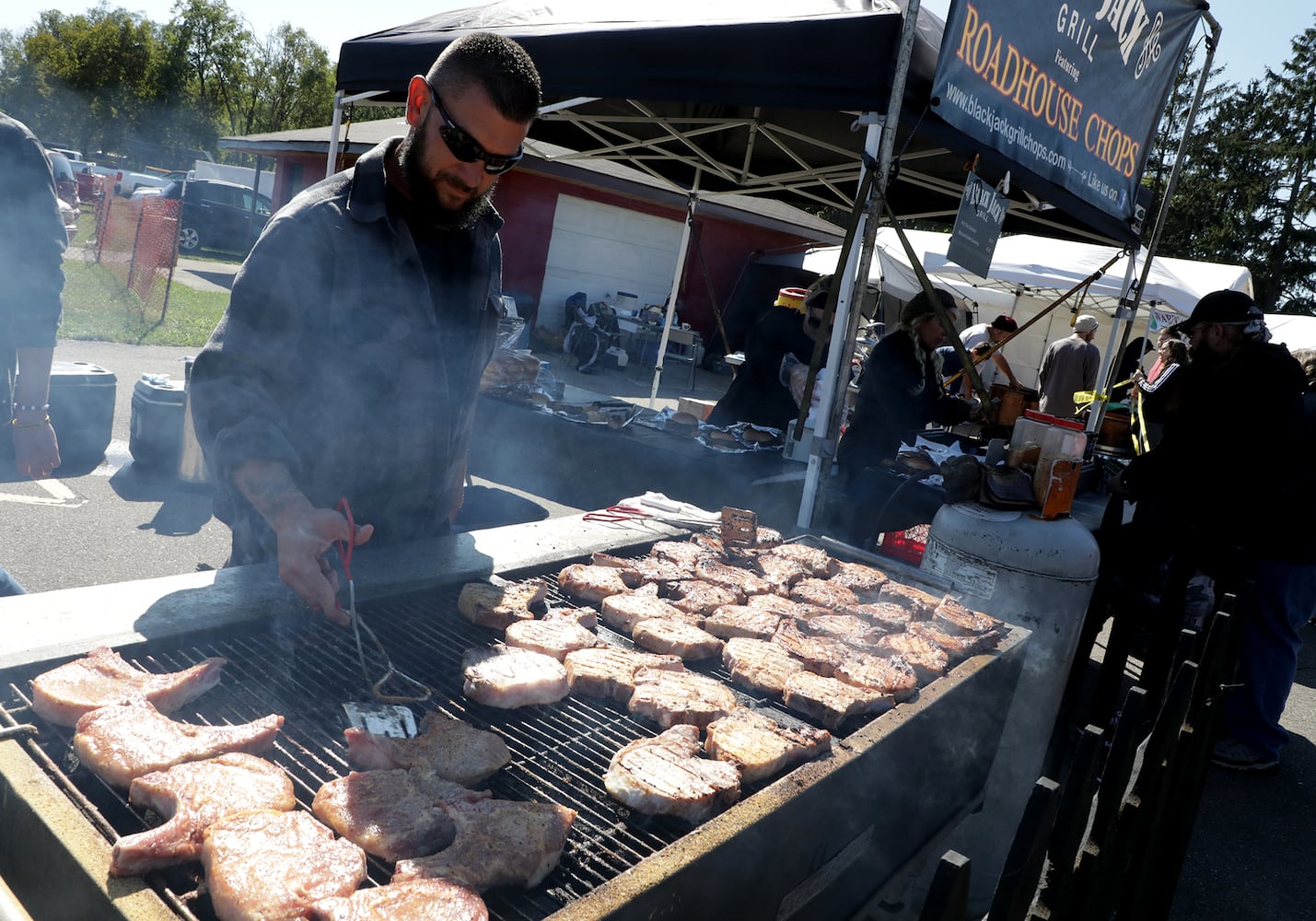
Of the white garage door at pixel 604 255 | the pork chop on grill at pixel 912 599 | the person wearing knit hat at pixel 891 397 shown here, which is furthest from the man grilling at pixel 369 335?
the white garage door at pixel 604 255

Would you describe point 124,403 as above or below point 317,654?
below

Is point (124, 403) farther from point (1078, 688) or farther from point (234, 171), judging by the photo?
point (234, 171)

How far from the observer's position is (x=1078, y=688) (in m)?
4.98

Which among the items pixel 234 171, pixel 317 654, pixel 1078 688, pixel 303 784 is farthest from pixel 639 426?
pixel 234 171

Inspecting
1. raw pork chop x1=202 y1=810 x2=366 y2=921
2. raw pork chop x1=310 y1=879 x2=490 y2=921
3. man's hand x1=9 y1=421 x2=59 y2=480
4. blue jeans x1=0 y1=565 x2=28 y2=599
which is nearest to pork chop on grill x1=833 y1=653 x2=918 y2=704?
raw pork chop x1=310 y1=879 x2=490 y2=921

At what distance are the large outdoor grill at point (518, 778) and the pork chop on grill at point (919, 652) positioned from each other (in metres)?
0.06

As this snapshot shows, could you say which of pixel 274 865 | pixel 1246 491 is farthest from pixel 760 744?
pixel 1246 491

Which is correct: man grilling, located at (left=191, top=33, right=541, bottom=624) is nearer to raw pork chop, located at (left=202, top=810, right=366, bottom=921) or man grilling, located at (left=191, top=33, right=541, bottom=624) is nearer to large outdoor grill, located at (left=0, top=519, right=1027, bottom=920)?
large outdoor grill, located at (left=0, top=519, right=1027, bottom=920)

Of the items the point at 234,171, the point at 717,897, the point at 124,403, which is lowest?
the point at 124,403

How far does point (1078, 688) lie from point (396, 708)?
168 inches

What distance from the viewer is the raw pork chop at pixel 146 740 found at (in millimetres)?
1666

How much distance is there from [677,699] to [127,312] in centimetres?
1487

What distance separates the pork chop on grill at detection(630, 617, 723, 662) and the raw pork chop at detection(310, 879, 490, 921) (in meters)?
1.28

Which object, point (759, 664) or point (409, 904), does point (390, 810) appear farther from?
point (759, 664)
